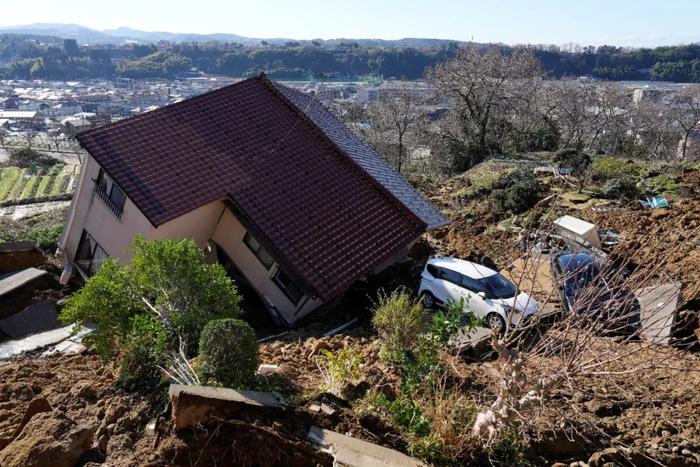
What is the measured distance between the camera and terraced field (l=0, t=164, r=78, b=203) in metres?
52.8

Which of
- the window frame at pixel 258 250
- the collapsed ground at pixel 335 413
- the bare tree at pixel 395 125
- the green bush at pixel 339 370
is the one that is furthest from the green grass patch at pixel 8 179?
the green bush at pixel 339 370

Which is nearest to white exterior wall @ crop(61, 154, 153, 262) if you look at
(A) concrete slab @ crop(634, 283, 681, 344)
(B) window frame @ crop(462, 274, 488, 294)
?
(B) window frame @ crop(462, 274, 488, 294)

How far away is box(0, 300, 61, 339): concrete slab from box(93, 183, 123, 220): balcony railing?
2951 millimetres

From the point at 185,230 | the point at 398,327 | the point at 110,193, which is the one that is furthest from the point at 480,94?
the point at 398,327

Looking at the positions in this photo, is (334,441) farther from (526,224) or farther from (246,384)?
(526,224)

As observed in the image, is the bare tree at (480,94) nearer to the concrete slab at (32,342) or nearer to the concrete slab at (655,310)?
the concrete slab at (655,310)

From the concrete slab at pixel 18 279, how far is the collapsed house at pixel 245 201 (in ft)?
2.60

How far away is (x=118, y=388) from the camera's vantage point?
685 centimetres

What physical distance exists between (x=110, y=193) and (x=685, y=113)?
45.2 metres

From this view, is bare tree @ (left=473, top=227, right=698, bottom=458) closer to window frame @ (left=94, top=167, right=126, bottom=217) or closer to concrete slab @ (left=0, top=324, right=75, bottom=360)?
concrete slab @ (left=0, top=324, right=75, bottom=360)

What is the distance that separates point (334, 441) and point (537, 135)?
30.7 m

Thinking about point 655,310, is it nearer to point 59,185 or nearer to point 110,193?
point 110,193

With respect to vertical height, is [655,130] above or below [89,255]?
above

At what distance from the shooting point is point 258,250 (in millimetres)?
12945
